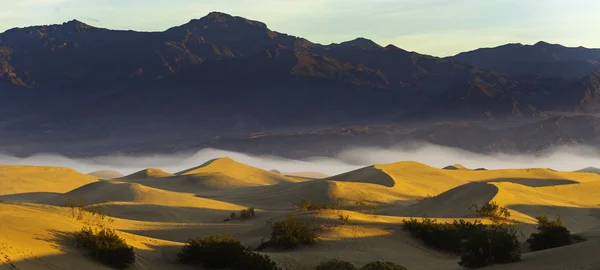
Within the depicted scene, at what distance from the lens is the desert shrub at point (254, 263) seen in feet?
75.5

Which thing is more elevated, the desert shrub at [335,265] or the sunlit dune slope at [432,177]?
the sunlit dune slope at [432,177]

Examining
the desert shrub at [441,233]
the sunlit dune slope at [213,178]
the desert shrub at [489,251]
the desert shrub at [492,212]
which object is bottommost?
the desert shrub at [489,251]

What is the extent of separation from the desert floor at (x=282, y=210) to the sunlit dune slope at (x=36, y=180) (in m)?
0.13

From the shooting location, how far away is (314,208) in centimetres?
3409

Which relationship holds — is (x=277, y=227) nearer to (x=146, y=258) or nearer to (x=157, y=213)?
(x=146, y=258)

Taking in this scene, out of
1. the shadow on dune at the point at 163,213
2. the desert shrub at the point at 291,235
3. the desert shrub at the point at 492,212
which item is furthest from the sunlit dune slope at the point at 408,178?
the desert shrub at the point at 291,235

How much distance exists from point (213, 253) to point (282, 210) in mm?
25736

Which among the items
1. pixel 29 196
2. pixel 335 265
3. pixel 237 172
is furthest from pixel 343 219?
pixel 237 172

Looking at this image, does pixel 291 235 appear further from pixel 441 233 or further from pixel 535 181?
pixel 535 181

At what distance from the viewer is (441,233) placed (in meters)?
31.0

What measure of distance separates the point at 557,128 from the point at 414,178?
116540 mm

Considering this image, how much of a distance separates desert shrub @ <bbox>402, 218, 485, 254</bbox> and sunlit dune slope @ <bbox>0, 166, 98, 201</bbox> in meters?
39.6

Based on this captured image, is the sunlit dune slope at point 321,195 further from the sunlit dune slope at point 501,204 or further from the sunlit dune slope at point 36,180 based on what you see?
the sunlit dune slope at point 36,180

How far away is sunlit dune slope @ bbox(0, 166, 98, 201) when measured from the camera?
68562 mm
